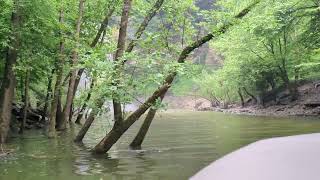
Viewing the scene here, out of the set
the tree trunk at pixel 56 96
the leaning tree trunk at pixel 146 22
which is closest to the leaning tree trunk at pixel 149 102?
the leaning tree trunk at pixel 146 22

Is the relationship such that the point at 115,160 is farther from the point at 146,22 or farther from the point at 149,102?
the point at 146,22

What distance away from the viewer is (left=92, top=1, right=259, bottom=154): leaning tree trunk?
12047mm

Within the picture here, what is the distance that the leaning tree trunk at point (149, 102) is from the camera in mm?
12047

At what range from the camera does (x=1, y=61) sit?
20.2 meters

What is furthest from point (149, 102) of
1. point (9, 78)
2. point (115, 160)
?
point (9, 78)

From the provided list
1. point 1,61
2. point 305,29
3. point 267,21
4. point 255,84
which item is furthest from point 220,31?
point 255,84

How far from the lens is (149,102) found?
12062 millimetres

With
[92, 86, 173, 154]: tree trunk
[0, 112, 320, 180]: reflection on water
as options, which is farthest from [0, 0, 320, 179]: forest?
[0, 112, 320, 180]: reflection on water

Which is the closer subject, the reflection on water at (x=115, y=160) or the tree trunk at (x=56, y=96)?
the reflection on water at (x=115, y=160)

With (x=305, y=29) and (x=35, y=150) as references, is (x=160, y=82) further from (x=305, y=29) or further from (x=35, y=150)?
(x=305, y=29)

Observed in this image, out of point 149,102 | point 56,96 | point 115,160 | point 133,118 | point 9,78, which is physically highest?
point 9,78

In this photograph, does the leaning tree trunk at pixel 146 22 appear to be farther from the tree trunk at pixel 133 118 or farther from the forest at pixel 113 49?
the tree trunk at pixel 133 118

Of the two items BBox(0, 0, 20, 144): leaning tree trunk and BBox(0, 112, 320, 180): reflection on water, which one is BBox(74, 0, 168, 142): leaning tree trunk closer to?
BBox(0, 112, 320, 180): reflection on water

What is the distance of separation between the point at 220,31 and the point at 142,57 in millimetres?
2740
